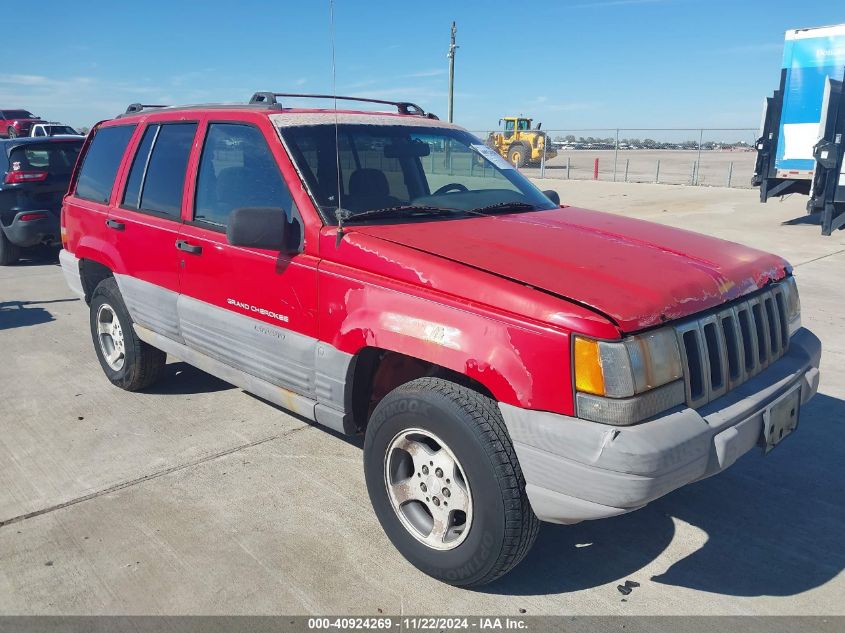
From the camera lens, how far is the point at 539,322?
244 cm

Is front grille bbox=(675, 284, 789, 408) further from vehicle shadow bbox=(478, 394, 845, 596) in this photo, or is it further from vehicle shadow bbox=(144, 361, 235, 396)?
vehicle shadow bbox=(144, 361, 235, 396)

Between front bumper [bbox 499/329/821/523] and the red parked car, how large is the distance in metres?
31.8

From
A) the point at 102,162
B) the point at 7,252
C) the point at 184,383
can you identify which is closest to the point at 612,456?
the point at 184,383

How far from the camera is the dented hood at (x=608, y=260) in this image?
2.55 m

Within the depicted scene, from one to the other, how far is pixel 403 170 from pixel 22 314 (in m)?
5.36

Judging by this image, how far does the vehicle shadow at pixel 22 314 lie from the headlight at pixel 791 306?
6592 mm

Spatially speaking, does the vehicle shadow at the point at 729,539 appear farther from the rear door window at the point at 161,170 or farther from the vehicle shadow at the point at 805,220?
the vehicle shadow at the point at 805,220

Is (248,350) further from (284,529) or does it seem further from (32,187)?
(32,187)

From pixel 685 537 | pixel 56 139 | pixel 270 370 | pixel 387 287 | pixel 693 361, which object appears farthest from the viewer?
pixel 56 139

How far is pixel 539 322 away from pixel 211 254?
2067 millimetres

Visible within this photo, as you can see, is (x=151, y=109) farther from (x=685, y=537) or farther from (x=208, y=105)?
(x=685, y=537)

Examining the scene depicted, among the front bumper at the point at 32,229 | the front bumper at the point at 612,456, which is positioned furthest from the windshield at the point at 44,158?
the front bumper at the point at 612,456

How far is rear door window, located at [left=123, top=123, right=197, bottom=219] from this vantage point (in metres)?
4.12

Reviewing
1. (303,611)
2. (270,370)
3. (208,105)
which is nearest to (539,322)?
(303,611)
